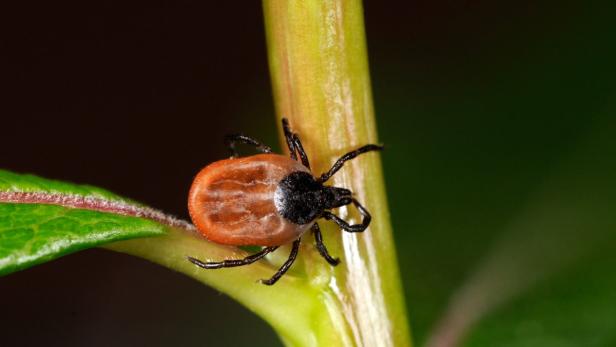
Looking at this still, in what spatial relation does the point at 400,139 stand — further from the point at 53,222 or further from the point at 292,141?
the point at 53,222

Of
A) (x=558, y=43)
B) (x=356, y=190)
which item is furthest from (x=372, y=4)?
(x=356, y=190)

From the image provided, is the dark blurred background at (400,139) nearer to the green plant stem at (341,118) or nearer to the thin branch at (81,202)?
the green plant stem at (341,118)

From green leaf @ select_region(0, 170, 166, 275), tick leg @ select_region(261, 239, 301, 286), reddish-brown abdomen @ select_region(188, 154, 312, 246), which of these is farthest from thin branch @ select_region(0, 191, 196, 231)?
reddish-brown abdomen @ select_region(188, 154, 312, 246)

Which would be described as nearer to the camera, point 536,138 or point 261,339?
point 536,138

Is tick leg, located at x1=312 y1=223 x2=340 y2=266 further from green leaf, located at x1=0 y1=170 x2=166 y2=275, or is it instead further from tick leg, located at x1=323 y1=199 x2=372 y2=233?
green leaf, located at x1=0 y1=170 x2=166 y2=275

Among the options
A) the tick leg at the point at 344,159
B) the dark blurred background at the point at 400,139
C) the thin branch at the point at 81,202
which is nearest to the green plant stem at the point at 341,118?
the tick leg at the point at 344,159

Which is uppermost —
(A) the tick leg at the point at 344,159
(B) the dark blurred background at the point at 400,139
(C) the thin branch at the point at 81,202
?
(C) the thin branch at the point at 81,202

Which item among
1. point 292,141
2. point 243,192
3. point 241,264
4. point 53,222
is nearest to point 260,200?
point 243,192

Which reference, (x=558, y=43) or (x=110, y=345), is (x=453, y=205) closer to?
(x=558, y=43)
